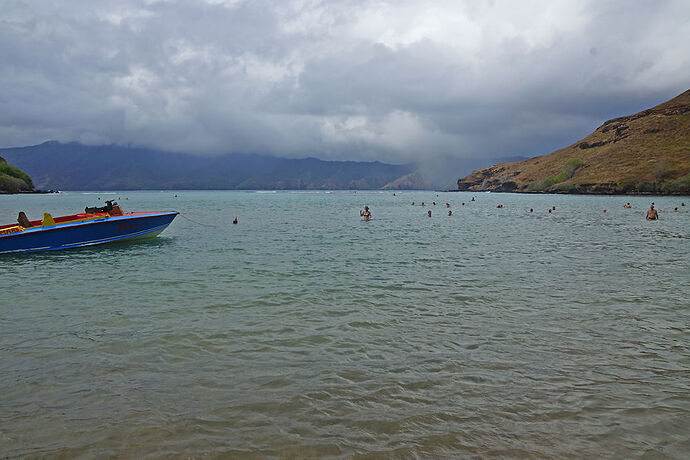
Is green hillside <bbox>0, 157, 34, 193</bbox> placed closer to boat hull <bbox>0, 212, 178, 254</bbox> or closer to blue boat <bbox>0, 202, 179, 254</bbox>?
blue boat <bbox>0, 202, 179, 254</bbox>

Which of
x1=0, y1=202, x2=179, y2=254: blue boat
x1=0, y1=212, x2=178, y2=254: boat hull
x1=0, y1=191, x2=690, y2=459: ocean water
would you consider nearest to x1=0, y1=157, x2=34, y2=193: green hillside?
x1=0, y1=202, x2=179, y2=254: blue boat

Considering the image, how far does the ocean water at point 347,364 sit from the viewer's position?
5.69 meters

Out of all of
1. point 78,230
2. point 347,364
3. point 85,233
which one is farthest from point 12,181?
point 347,364

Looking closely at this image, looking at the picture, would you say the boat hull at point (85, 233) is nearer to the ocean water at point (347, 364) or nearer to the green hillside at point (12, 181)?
the ocean water at point (347, 364)

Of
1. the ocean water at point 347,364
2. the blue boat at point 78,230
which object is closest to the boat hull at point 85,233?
the blue boat at point 78,230

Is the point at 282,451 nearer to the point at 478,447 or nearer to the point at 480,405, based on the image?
the point at 478,447

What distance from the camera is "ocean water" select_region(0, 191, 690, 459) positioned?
5691 mm

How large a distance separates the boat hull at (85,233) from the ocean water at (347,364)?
25.4 feet

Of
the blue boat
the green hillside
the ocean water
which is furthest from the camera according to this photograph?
the green hillside

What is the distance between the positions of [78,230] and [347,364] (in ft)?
81.9

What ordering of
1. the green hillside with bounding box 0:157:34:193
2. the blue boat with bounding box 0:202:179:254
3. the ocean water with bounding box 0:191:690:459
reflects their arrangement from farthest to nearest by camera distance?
the green hillside with bounding box 0:157:34:193, the blue boat with bounding box 0:202:179:254, the ocean water with bounding box 0:191:690:459

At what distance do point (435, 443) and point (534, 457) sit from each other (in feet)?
4.16

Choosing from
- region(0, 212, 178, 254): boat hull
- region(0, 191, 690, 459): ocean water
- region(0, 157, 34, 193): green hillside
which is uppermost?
region(0, 157, 34, 193): green hillside

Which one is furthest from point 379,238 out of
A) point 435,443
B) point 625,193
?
point 625,193
